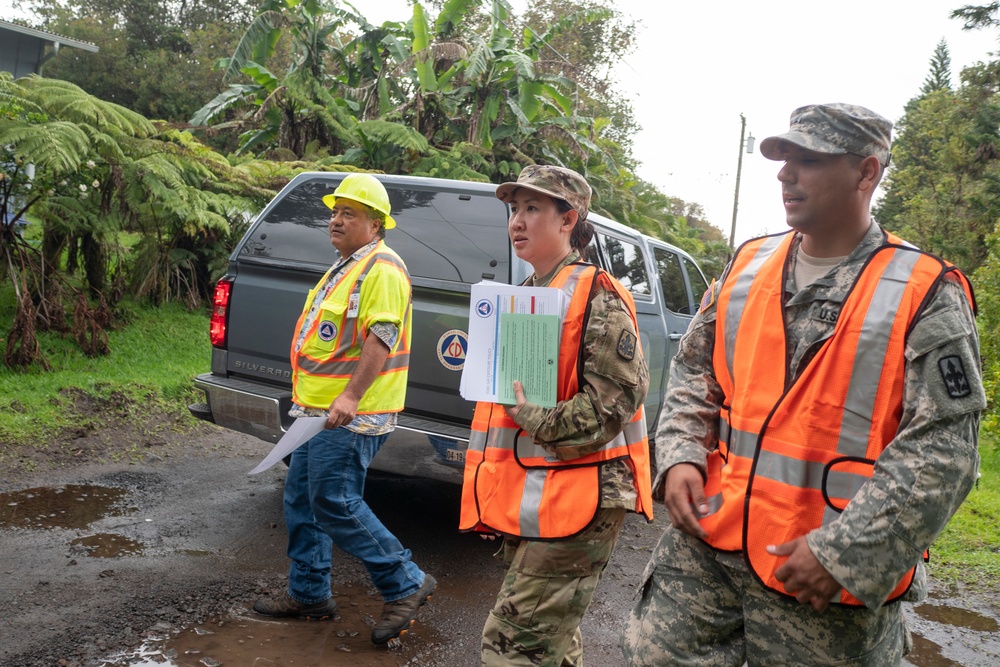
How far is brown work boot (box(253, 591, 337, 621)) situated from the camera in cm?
382

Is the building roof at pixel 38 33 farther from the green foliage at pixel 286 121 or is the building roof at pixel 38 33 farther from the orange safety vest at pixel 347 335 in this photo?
the orange safety vest at pixel 347 335

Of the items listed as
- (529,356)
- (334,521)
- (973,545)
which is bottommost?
(973,545)

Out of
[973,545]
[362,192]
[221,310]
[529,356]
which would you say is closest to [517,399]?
[529,356]

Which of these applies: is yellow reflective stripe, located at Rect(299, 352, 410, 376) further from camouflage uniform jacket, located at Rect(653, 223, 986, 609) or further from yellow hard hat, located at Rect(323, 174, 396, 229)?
camouflage uniform jacket, located at Rect(653, 223, 986, 609)

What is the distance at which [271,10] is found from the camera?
15352mm

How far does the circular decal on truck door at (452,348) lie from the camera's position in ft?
14.5

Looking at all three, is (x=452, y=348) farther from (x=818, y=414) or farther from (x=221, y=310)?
(x=818, y=414)

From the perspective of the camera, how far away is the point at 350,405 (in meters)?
3.46

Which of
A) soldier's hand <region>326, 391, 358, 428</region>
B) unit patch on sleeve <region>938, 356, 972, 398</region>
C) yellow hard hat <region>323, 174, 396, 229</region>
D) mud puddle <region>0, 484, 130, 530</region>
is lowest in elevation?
mud puddle <region>0, 484, 130, 530</region>

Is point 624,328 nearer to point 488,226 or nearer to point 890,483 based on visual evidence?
point 890,483

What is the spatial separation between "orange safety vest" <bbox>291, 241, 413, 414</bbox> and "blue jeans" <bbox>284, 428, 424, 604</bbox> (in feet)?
0.60

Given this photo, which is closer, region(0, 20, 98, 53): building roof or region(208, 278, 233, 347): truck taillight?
region(208, 278, 233, 347): truck taillight

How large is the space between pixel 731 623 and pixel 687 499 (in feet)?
1.01

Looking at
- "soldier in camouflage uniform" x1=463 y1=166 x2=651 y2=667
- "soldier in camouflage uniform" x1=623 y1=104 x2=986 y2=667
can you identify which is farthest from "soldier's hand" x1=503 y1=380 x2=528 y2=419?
"soldier in camouflage uniform" x1=623 y1=104 x2=986 y2=667
